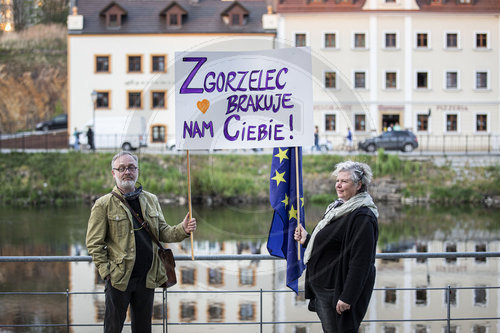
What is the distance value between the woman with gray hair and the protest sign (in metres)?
0.57

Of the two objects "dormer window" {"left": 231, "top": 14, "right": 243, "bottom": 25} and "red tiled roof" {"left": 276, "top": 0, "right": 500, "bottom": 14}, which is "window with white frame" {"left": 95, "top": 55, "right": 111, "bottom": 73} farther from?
"red tiled roof" {"left": 276, "top": 0, "right": 500, "bottom": 14}

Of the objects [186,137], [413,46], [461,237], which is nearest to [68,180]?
[461,237]

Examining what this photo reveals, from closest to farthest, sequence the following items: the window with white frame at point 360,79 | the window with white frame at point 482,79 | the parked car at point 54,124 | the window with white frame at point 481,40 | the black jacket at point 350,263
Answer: the black jacket at point 350,263
the window with white frame at point 481,40
the window with white frame at point 360,79
the window with white frame at point 482,79
the parked car at point 54,124

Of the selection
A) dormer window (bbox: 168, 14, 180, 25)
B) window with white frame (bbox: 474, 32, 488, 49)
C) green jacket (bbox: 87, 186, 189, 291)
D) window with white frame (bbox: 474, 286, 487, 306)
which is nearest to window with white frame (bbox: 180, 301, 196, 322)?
window with white frame (bbox: 474, 286, 487, 306)

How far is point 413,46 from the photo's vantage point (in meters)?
38.2

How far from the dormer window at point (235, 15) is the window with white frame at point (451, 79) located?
11.6 m

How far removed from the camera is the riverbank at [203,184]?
2934cm

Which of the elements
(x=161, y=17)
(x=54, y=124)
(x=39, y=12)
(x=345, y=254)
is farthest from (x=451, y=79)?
(x=345, y=254)

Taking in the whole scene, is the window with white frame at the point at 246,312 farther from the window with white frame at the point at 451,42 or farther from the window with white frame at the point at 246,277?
the window with white frame at the point at 451,42

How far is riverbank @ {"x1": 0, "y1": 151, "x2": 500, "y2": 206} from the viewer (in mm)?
29344

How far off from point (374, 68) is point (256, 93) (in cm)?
3457

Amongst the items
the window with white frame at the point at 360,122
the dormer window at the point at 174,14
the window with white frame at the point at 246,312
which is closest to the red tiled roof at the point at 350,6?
the dormer window at the point at 174,14

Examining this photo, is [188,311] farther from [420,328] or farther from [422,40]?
[422,40]

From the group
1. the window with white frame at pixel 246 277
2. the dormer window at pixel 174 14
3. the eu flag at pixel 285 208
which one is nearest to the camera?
the eu flag at pixel 285 208
